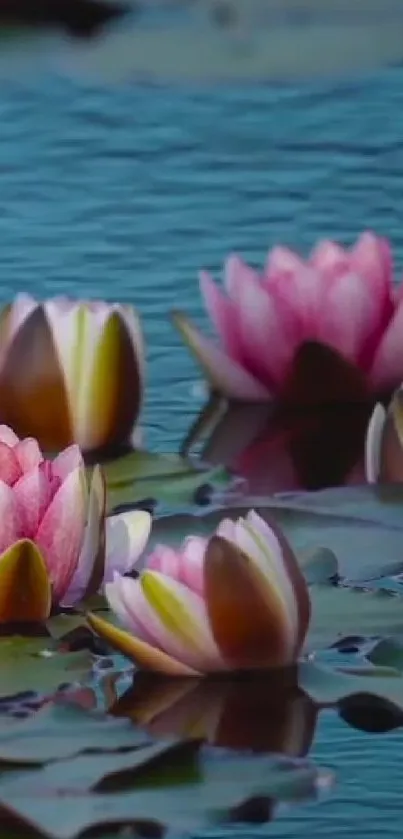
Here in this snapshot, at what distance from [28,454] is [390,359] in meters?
0.51

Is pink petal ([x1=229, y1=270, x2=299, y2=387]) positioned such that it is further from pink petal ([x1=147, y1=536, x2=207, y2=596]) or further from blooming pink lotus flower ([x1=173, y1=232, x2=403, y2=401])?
pink petal ([x1=147, y1=536, x2=207, y2=596])

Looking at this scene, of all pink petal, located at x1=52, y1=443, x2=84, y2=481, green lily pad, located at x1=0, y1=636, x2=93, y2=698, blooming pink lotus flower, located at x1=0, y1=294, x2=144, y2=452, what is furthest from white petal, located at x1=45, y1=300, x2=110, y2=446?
green lily pad, located at x1=0, y1=636, x2=93, y2=698

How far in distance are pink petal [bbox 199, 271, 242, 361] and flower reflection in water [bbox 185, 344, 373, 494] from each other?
2.2 inches

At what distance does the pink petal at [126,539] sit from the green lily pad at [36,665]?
4.3 inches

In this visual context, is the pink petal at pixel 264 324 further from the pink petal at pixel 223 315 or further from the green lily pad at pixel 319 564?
the green lily pad at pixel 319 564

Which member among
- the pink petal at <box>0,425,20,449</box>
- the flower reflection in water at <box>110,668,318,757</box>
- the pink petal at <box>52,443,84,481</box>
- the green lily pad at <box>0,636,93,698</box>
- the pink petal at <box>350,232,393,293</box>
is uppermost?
the pink petal at <box>350,232,393,293</box>

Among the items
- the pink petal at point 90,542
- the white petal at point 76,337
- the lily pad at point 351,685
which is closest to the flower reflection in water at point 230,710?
the lily pad at point 351,685

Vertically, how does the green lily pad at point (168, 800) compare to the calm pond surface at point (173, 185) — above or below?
below

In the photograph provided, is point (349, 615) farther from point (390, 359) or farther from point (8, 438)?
point (390, 359)

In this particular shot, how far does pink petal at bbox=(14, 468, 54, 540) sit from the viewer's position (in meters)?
1.61

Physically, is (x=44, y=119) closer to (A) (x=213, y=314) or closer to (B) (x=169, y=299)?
(B) (x=169, y=299)

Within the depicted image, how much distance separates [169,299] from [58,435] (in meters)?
0.52

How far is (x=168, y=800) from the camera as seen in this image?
1.32 m

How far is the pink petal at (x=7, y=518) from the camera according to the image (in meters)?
1.58
